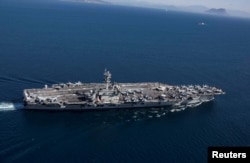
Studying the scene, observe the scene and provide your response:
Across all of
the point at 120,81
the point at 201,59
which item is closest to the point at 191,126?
the point at 120,81

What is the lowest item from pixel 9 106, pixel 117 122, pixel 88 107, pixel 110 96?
pixel 117 122

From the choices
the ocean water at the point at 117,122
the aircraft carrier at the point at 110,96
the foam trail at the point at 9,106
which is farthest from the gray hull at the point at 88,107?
the foam trail at the point at 9,106

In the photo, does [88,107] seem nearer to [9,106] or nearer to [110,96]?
[110,96]

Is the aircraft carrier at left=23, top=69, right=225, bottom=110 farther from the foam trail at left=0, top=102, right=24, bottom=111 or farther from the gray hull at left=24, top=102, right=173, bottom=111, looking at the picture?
the foam trail at left=0, top=102, right=24, bottom=111

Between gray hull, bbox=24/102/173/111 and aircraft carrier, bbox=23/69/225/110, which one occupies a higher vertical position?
aircraft carrier, bbox=23/69/225/110

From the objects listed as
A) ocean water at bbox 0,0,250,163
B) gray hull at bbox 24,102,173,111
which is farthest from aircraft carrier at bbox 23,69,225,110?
ocean water at bbox 0,0,250,163

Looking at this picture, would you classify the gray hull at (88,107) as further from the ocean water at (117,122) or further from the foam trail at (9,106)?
the foam trail at (9,106)

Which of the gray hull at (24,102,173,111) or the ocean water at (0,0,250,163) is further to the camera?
the gray hull at (24,102,173,111)

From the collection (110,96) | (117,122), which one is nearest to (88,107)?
(110,96)

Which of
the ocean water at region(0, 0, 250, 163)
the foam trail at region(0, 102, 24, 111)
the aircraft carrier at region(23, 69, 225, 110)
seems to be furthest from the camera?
the aircraft carrier at region(23, 69, 225, 110)
